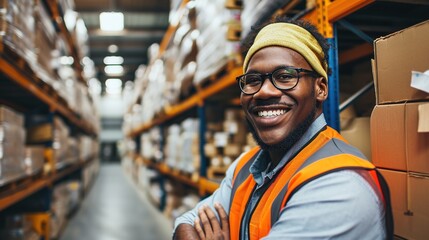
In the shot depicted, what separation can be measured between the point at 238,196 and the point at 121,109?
78.0 feet

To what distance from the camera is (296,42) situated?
1558 mm

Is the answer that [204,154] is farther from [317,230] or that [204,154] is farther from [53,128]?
[317,230]

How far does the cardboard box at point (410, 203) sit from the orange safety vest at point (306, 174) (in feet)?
0.64

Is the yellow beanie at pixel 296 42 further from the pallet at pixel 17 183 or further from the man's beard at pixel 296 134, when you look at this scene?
the pallet at pixel 17 183

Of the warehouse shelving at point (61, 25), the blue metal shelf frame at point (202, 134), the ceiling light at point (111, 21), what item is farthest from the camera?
the ceiling light at point (111, 21)

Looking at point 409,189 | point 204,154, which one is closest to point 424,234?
point 409,189

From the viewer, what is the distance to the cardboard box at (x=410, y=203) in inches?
54.4

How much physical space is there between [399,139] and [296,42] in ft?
1.91

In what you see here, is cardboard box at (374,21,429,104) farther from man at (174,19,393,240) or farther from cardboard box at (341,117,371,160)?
cardboard box at (341,117,371,160)

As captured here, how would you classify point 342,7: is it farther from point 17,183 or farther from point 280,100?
point 17,183

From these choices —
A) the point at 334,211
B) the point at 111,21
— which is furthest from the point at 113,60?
the point at 334,211

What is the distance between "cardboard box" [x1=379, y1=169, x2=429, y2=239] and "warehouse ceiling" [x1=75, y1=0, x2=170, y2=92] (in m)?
10.5

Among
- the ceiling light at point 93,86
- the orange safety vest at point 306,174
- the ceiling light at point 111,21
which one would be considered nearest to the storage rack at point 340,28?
the orange safety vest at point 306,174

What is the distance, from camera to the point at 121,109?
24703 millimetres
